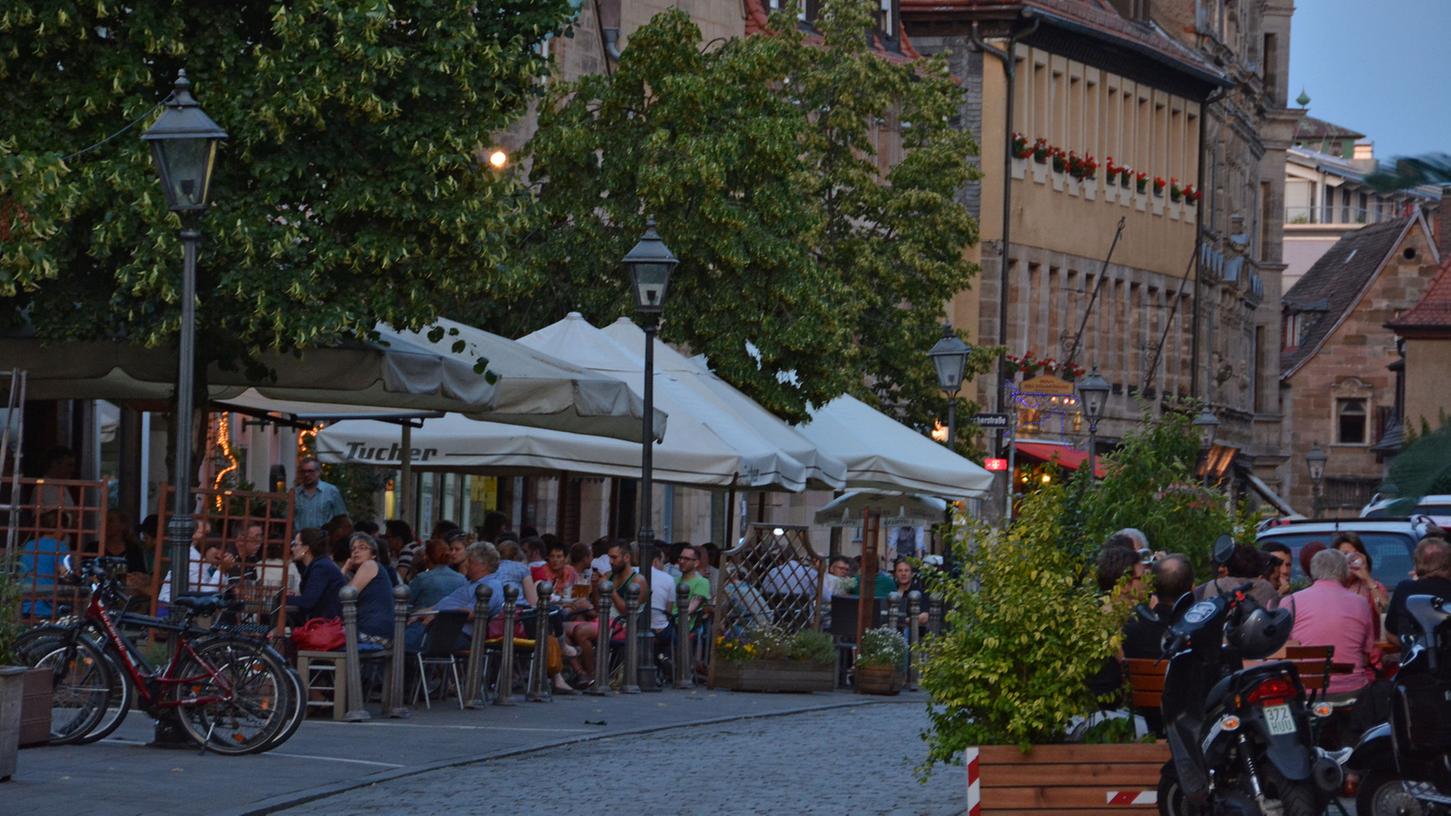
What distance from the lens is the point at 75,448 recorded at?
26.8 m

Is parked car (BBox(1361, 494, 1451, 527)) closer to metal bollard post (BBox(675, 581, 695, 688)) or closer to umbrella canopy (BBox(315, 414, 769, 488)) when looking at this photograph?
umbrella canopy (BBox(315, 414, 769, 488))

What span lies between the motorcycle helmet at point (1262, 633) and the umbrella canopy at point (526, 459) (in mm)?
11407

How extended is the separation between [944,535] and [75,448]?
54.8ft

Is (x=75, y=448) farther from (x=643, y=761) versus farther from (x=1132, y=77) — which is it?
(x=1132, y=77)

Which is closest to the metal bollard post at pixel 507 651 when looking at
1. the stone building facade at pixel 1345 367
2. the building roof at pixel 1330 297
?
the building roof at pixel 1330 297

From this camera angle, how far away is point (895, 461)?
24.7 m

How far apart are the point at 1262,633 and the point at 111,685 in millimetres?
6741

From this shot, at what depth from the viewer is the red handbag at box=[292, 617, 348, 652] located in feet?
54.5

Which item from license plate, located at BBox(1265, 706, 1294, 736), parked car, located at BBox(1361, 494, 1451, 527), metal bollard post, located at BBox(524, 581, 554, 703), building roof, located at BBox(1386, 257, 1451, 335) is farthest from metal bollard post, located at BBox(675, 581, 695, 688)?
building roof, located at BBox(1386, 257, 1451, 335)

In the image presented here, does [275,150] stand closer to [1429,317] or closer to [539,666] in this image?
[539,666]

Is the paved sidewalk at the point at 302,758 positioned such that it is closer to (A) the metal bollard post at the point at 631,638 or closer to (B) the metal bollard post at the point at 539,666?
(B) the metal bollard post at the point at 539,666

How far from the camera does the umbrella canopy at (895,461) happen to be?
81.2 ft

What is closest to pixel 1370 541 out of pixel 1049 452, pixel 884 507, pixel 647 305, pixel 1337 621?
pixel 647 305

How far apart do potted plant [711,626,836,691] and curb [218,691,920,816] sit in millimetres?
1498
